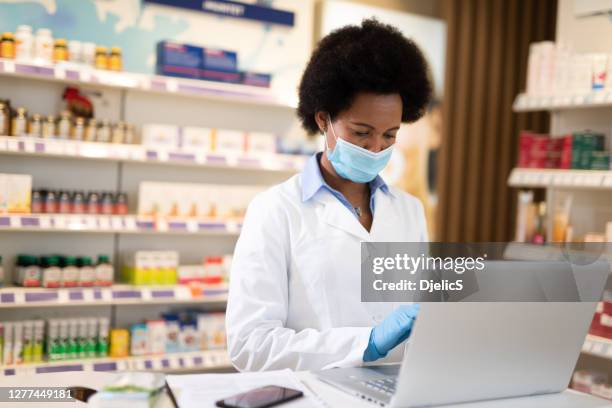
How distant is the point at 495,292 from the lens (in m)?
1.34

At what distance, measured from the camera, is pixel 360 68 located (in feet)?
6.51

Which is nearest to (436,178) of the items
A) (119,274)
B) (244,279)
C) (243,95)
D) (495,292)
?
(243,95)

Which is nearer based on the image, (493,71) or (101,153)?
(101,153)

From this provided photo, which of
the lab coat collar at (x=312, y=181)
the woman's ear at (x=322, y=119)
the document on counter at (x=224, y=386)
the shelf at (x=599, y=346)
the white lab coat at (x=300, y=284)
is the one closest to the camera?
the document on counter at (x=224, y=386)

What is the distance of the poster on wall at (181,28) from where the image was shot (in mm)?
3992

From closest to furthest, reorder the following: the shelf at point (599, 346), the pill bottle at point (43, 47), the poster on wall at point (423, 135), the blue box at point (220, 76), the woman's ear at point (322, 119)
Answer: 1. the woman's ear at point (322, 119)
2. the shelf at point (599, 346)
3. the pill bottle at point (43, 47)
4. the blue box at point (220, 76)
5. the poster on wall at point (423, 135)

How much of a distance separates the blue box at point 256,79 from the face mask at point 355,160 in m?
2.36

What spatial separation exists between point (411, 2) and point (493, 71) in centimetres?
94

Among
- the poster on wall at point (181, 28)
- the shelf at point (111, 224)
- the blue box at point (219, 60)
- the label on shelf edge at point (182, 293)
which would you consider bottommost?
the label on shelf edge at point (182, 293)

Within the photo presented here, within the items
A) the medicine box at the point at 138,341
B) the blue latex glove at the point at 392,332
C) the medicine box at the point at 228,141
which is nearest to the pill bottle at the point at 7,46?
the medicine box at the point at 228,141

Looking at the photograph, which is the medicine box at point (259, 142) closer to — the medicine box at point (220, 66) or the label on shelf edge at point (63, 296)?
the medicine box at point (220, 66)

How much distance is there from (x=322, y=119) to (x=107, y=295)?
2.26 meters

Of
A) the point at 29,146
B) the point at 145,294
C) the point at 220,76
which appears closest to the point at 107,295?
the point at 145,294

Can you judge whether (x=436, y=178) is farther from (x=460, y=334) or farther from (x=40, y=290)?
(x=460, y=334)
